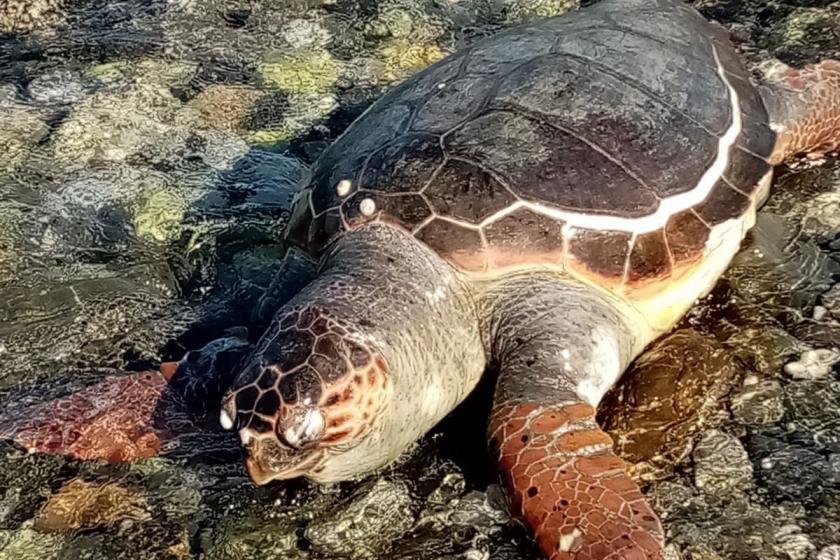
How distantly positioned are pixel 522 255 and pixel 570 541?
3.82 feet

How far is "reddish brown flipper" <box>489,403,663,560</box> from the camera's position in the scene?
2.94 m

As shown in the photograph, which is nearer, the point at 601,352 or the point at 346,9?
the point at 601,352

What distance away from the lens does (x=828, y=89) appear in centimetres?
500

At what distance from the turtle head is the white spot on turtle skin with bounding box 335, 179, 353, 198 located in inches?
36.6

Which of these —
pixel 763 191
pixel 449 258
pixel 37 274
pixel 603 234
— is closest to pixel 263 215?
pixel 37 274

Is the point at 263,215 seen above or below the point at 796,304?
below

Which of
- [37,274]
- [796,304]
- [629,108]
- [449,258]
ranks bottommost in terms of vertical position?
[37,274]

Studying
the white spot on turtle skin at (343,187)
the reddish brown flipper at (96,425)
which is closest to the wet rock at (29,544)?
the reddish brown flipper at (96,425)

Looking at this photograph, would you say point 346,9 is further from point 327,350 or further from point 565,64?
point 327,350

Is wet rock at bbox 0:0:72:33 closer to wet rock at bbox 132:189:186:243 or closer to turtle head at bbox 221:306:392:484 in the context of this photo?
wet rock at bbox 132:189:186:243

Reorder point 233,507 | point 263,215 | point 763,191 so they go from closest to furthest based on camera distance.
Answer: point 233,507, point 763,191, point 263,215

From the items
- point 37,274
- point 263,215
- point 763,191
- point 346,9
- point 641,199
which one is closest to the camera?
point 641,199

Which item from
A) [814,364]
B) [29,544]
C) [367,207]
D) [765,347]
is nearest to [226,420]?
[29,544]

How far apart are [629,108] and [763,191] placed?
35.1 inches
